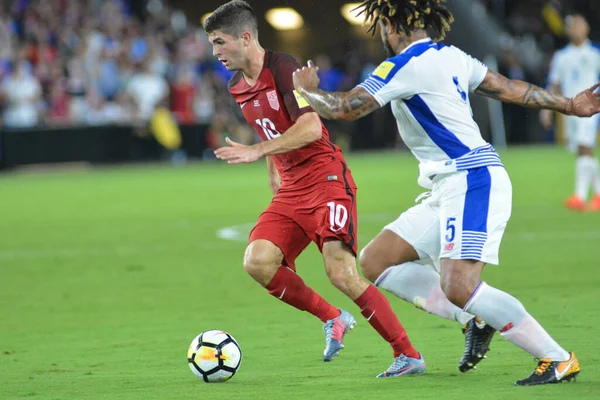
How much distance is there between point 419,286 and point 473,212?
0.80 metres

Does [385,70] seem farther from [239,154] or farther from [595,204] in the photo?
[595,204]

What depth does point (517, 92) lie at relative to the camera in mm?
6164

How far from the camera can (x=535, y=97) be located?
6.16 metres

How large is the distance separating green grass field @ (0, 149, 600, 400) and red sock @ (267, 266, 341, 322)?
0.27m

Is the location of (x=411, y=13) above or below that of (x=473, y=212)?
above

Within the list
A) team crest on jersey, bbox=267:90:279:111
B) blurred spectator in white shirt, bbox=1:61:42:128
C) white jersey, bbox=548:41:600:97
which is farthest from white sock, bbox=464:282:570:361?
blurred spectator in white shirt, bbox=1:61:42:128

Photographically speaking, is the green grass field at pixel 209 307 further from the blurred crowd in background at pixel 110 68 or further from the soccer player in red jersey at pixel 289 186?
the blurred crowd in background at pixel 110 68

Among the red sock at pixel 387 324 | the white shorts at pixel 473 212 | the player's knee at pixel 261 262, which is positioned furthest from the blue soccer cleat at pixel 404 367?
the player's knee at pixel 261 262

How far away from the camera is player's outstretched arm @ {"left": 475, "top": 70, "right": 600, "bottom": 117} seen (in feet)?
20.0

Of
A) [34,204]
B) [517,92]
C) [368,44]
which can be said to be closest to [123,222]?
[34,204]

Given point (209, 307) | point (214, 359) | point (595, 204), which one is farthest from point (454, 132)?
point (595, 204)

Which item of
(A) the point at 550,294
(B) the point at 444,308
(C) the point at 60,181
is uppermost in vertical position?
(B) the point at 444,308

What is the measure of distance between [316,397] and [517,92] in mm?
2033

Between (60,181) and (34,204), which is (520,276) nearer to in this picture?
(34,204)
